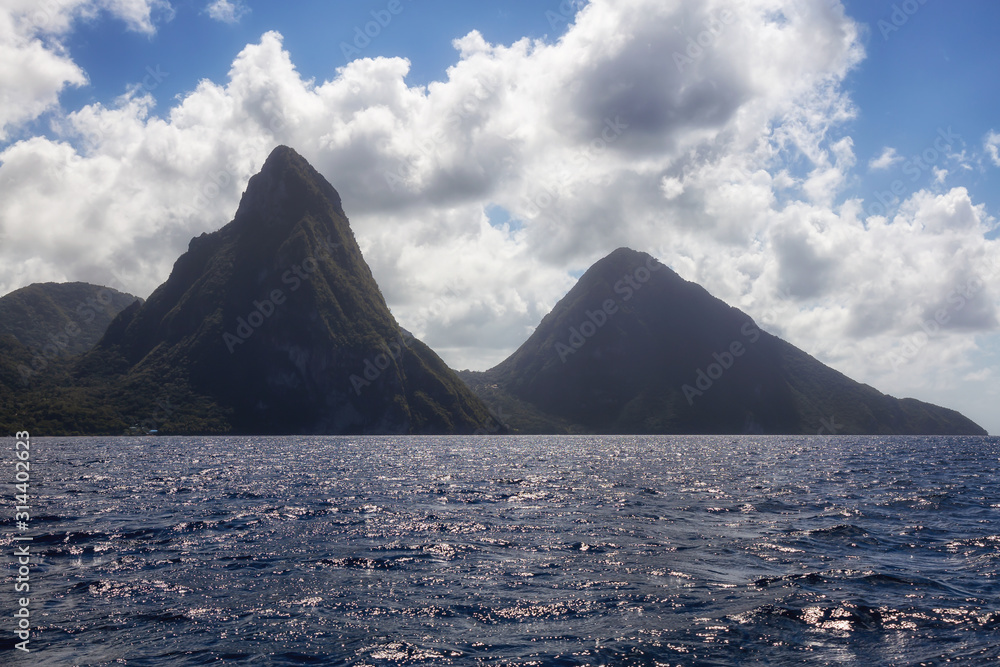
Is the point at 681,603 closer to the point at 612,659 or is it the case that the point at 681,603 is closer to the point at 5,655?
the point at 612,659

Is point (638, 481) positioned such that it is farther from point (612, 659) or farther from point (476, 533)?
point (612, 659)

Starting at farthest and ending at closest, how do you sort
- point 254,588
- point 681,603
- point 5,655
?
point 254,588
point 681,603
point 5,655

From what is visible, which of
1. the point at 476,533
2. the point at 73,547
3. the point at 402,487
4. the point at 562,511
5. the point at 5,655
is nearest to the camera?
the point at 5,655

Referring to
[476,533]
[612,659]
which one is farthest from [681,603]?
[476,533]

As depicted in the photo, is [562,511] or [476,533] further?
[562,511]
